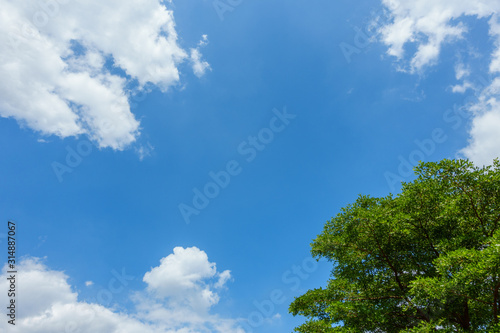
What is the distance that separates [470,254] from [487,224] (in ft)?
16.6

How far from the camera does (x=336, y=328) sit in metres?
15.2

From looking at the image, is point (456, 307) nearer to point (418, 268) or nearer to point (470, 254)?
point (418, 268)

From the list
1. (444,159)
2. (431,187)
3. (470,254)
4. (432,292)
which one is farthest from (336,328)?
(444,159)

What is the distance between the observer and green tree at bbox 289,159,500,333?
12992mm

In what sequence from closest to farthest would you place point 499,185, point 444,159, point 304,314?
point 499,185 < point 444,159 < point 304,314

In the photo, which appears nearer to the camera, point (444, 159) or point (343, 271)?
point (444, 159)

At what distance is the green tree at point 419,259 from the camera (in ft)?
42.6

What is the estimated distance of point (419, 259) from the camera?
1728cm

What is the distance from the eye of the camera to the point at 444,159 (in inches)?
638

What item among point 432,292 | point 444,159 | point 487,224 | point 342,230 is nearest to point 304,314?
point 342,230

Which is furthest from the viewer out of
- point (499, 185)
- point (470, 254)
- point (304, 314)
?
point (304, 314)

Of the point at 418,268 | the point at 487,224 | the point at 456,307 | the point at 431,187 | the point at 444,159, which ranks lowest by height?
the point at 456,307

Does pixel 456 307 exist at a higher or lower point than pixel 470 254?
lower

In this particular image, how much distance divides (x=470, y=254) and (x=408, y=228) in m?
4.43
